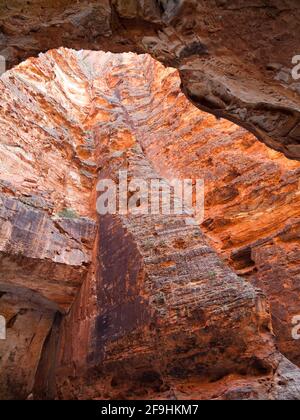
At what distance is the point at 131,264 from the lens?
612 centimetres

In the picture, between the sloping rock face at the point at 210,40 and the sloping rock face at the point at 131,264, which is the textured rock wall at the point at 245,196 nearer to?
the sloping rock face at the point at 131,264

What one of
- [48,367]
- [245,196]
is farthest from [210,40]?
[48,367]

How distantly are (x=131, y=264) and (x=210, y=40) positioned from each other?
13.1 feet

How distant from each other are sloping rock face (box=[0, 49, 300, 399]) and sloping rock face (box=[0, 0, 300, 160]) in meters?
2.70

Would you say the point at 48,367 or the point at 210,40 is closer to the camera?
the point at 210,40

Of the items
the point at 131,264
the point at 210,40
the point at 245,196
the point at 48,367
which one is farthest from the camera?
the point at 245,196

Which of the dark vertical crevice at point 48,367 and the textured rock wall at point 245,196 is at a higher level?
the textured rock wall at point 245,196

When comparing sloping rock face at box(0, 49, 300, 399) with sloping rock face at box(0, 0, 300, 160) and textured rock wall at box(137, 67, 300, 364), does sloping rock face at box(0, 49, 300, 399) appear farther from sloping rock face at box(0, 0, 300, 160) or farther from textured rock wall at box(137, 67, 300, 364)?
sloping rock face at box(0, 0, 300, 160)

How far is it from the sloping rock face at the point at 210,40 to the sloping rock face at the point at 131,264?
2.70 meters

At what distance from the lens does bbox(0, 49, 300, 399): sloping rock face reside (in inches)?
185

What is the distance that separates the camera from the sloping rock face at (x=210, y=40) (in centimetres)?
404

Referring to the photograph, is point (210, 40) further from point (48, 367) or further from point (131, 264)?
point (48, 367)

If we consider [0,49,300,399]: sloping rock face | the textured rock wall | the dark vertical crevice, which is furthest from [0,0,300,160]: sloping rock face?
the dark vertical crevice

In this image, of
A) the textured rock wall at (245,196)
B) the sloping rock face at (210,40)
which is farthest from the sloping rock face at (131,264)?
the sloping rock face at (210,40)
